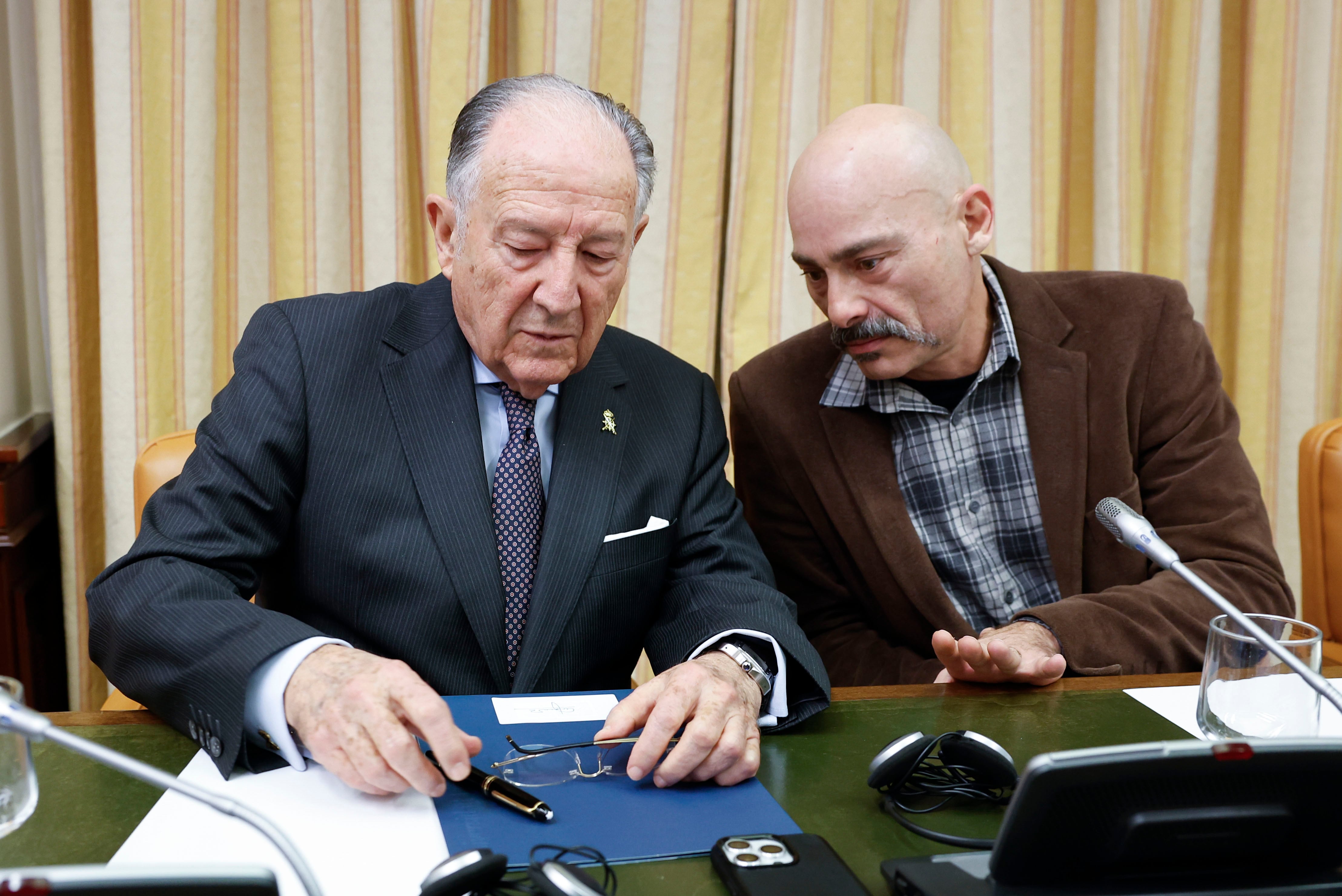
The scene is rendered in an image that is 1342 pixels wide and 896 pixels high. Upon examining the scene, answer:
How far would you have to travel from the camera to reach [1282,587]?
1841 mm

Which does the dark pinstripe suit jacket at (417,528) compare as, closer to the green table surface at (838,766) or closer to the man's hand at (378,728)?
the green table surface at (838,766)

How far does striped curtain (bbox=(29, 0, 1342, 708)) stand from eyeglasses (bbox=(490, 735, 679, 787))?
1.54m

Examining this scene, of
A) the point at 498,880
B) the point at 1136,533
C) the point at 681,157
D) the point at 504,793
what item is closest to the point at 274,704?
the point at 504,793

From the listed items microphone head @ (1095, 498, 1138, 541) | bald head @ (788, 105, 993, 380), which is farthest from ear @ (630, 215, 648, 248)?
microphone head @ (1095, 498, 1138, 541)

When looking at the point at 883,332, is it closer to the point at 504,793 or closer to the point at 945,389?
the point at 945,389

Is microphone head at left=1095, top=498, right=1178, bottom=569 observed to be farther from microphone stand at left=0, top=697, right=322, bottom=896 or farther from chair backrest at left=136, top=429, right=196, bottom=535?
chair backrest at left=136, top=429, right=196, bottom=535

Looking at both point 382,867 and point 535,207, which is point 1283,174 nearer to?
point 535,207

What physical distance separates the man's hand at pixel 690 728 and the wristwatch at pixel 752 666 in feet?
0.24

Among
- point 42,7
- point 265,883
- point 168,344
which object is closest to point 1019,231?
point 168,344

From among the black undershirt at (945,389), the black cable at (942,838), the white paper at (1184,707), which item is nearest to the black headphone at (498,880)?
the black cable at (942,838)

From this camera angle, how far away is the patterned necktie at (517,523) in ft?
4.83

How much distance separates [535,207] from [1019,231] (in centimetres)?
171

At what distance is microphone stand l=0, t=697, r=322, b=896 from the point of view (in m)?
0.72

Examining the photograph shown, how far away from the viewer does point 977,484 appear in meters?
1.93
